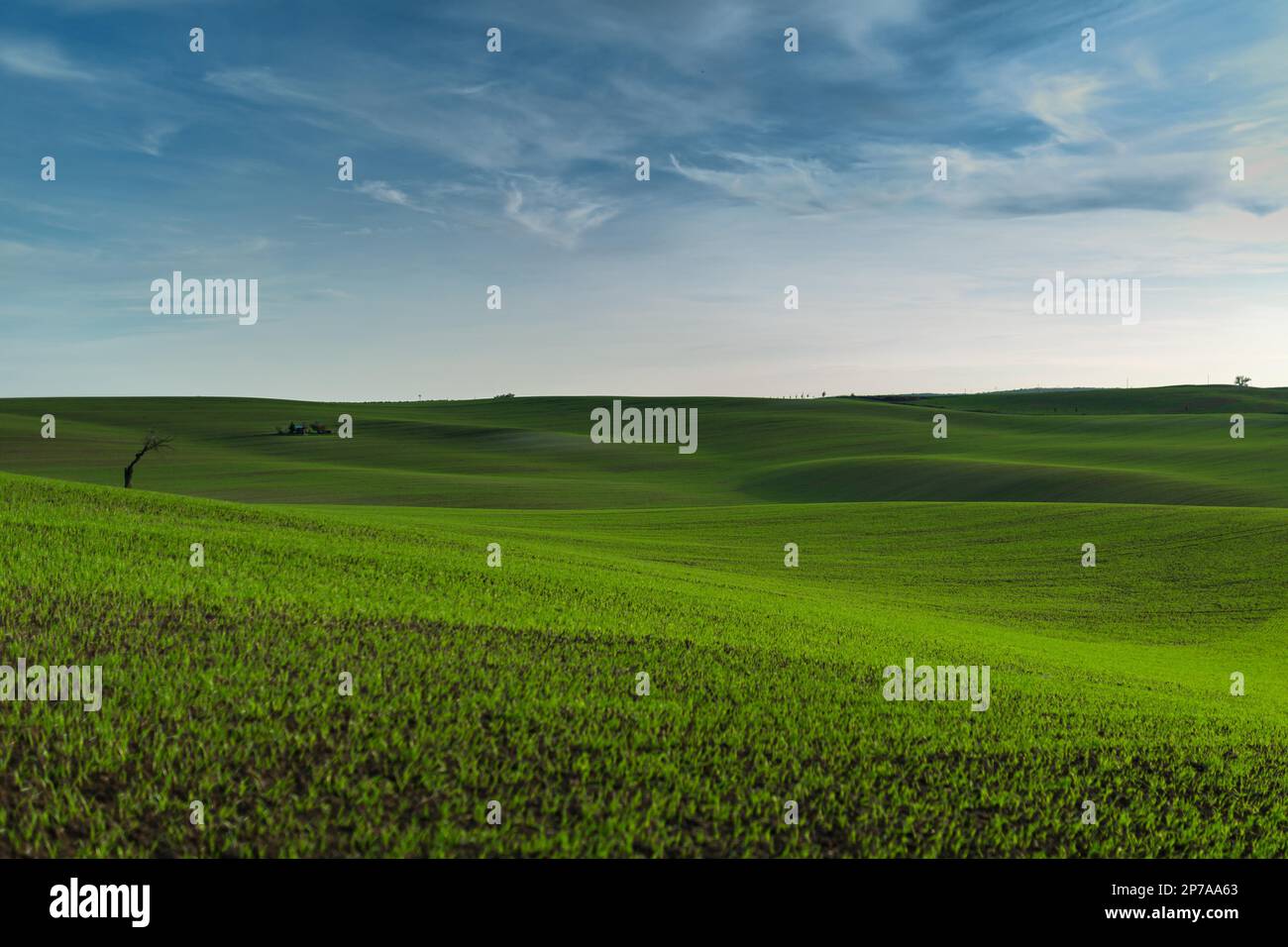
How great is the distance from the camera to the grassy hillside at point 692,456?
6669cm

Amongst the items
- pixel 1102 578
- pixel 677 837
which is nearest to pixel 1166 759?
pixel 677 837

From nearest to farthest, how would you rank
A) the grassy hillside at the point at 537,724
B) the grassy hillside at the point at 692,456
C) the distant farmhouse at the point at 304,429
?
the grassy hillside at the point at 537,724 < the grassy hillside at the point at 692,456 < the distant farmhouse at the point at 304,429

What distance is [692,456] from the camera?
10106 cm

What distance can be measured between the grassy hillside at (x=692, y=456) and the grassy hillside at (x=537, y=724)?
1896 inches

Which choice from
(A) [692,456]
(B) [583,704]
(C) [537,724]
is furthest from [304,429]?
(C) [537,724]

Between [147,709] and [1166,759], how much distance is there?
35.3 feet

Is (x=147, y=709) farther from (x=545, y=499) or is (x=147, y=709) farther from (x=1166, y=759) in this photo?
(x=545, y=499)

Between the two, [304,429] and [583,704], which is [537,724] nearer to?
[583,704]

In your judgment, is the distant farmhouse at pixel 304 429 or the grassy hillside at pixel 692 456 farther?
the distant farmhouse at pixel 304 429

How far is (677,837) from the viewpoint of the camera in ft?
21.8

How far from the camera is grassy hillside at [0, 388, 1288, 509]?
219 ft

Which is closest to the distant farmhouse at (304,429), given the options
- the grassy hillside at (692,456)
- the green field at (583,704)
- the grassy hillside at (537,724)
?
the grassy hillside at (692,456)

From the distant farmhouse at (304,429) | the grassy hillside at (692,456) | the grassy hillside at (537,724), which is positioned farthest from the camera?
the distant farmhouse at (304,429)

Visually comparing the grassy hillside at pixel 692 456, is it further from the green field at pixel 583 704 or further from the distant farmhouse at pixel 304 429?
the green field at pixel 583 704
